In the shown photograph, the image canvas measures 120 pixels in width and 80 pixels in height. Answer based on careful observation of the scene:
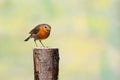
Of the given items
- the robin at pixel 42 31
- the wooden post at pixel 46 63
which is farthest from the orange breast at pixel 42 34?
the wooden post at pixel 46 63

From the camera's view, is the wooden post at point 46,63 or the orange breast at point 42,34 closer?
the wooden post at point 46,63

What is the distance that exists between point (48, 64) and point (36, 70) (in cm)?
8

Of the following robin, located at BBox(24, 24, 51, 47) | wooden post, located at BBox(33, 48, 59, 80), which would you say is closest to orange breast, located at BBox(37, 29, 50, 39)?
robin, located at BBox(24, 24, 51, 47)

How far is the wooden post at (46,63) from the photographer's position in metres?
1.90

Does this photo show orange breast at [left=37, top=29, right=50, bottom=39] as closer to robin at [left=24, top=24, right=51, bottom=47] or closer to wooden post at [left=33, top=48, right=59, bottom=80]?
robin at [left=24, top=24, right=51, bottom=47]

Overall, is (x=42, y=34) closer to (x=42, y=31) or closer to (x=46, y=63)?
(x=42, y=31)

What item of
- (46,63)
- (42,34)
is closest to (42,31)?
(42,34)

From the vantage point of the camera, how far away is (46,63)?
190 centimetres

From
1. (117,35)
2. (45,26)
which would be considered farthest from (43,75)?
(117,35)

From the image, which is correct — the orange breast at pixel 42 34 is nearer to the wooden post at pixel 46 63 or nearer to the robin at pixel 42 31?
the robin at pixel 42 31

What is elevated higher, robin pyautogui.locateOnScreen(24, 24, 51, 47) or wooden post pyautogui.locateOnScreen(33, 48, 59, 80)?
robin pyautogui.locateOnScreen(24, 24, 51, 47)

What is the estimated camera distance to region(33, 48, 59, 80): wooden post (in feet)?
6.24

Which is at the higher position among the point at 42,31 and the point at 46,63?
the point at 42,31

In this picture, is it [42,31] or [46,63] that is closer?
[46,63]
